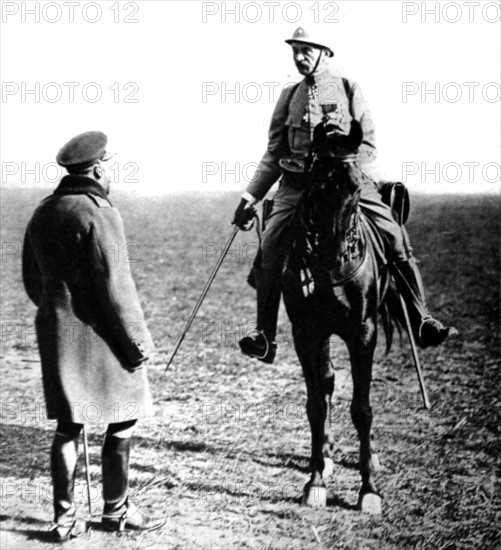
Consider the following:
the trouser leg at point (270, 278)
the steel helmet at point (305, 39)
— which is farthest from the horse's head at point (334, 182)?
the steel helmet at point (305, 39)

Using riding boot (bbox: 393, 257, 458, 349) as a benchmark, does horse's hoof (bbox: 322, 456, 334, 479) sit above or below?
below

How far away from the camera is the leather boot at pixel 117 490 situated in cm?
479

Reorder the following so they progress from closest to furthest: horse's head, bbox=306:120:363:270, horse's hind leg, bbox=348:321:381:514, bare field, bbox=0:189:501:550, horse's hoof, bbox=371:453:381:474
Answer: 1. horse's head, bbox=306:120:363:270
2. bare field, bbox=0:189:501:550
3. horse's hind leg, bbox=348:321:381:514
4. horse's hoof, bbox=371:453:381:474

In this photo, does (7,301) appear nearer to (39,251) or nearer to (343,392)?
(343,392)

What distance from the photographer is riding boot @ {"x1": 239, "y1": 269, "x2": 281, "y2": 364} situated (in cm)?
559

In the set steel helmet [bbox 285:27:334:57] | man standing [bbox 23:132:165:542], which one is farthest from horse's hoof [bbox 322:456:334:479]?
steel helmet [bbox 285:27:334:57]

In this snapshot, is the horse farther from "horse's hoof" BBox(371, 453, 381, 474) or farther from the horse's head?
"horse's hoof" BBox(371, 453, 381, 474)

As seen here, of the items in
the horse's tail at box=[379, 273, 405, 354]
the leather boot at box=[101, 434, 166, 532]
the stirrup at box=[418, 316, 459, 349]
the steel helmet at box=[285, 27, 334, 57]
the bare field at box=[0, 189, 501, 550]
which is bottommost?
the bare field at box=[0, 189, 501, 550]

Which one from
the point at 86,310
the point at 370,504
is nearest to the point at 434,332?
the point at 370,504

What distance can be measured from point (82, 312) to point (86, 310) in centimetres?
3

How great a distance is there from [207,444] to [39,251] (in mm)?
2877

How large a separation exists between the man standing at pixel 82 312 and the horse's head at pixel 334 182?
1.23 metres

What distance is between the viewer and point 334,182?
471 centimetres

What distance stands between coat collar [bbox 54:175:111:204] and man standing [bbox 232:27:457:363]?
1.36m
